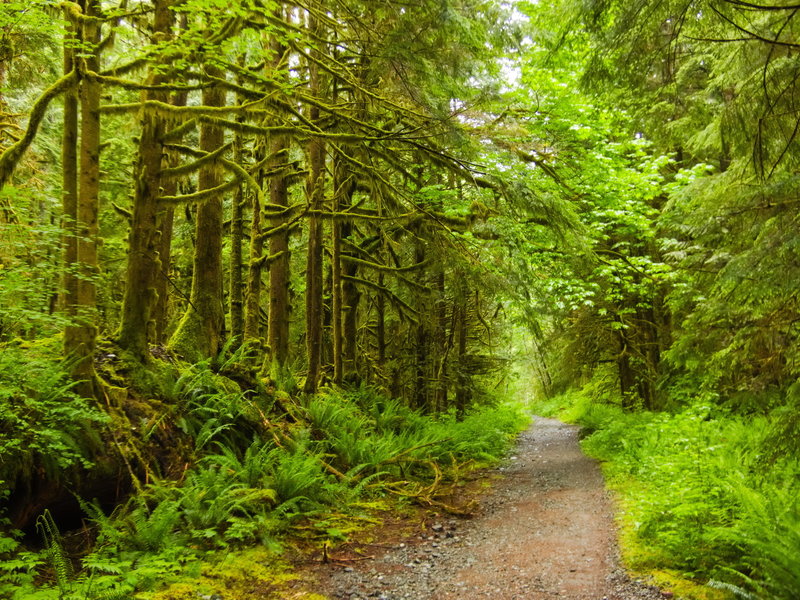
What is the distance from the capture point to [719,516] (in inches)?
185

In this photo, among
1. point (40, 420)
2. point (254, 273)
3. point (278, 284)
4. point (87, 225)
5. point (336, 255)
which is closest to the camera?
point (40, 420)

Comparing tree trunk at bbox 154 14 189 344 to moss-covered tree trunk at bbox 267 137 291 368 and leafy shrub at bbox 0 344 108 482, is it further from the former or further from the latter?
leafy shrub at bbox 0 344 108 482

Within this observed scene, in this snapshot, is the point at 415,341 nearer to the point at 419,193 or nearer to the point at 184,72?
the point at 419,193

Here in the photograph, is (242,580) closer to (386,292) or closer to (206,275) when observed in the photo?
(206,275)

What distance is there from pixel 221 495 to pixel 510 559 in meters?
3.28

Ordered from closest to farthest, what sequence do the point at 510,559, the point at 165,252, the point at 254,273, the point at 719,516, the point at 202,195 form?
the point at 719,516 → the point at 510,559 → the point at 202,195 → the point at 165,252 → the point at 254,273

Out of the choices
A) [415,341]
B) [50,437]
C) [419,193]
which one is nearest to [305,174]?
[419,193]

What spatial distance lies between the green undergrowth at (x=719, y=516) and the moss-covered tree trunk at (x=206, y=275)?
21.6 ft

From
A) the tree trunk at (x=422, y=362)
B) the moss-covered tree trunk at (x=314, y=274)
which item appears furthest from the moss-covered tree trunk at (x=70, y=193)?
the tree trunk at (x=422, y=362)

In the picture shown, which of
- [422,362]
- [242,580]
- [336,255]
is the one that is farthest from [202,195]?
[422,362]

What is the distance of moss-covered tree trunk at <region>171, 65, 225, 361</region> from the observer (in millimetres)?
7641

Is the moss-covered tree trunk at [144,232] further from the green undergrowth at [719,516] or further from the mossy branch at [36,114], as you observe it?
the green undergrowth at [719,516]

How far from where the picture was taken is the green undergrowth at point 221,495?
377 centimetres

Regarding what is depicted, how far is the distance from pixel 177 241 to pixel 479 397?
1268 cm
